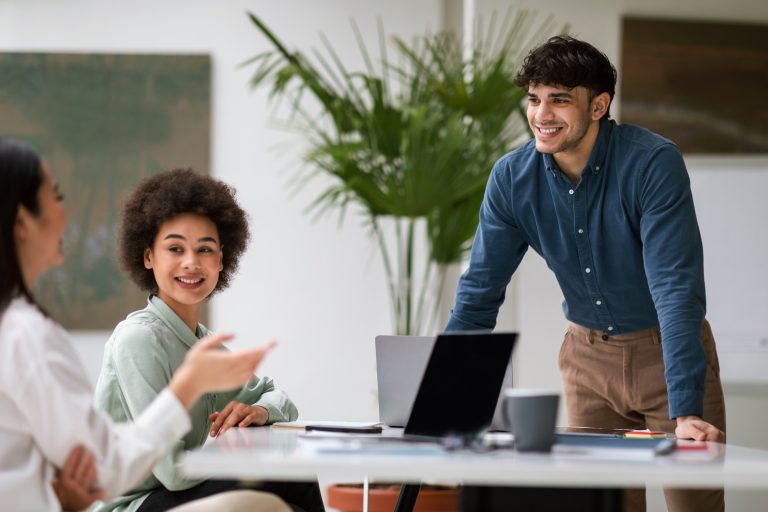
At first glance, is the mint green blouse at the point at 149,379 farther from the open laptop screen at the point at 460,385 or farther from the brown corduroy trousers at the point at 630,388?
the brown corduroy trousers at the point at 630,388

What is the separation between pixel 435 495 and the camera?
13.4 ft

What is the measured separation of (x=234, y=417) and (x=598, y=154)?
43.7 inches

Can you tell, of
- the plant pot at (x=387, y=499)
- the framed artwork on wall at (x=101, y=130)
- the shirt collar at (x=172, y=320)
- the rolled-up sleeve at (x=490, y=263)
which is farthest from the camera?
the framed artwork on wall at (x=101, y=130)

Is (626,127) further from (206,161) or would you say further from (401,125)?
(206,161)

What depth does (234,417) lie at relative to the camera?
7.65 feet

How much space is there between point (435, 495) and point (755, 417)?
75.4 inches

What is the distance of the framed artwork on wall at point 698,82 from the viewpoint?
535 centimetres

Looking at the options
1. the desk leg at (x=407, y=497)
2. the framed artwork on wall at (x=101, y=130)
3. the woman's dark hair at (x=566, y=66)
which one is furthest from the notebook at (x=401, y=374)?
the framed artwork on wall at (x=101, y=130)

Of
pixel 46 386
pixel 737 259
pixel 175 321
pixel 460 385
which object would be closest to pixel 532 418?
pixel 460 385

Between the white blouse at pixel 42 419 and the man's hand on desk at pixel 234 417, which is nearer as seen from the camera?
the white blouse at pixel 42 419

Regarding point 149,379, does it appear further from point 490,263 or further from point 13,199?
point 490,263

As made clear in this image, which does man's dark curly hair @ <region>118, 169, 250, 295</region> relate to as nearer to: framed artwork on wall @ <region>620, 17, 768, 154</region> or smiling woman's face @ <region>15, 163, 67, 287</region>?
smiling woman's face @ <region>15, 163, 67, 287</region>

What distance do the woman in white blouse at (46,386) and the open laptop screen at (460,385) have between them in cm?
34

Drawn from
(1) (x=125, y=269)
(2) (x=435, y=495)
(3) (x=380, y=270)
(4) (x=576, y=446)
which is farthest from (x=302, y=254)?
(4) (x=576, y=446)
